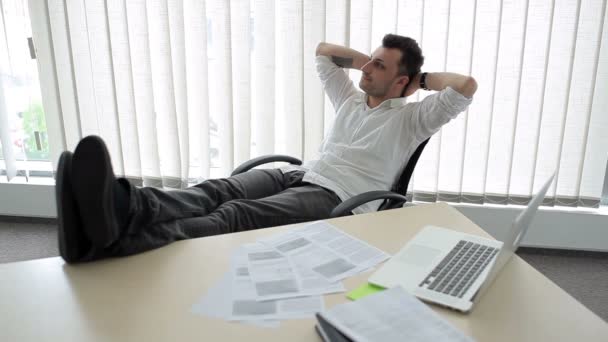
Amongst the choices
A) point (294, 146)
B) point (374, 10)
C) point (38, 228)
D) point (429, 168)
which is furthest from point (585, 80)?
point (38, 228)

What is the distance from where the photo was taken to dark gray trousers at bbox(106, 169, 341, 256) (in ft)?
4.25

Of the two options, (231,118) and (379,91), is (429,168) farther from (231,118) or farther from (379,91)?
(231,118)

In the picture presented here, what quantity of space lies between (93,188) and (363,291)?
710 mm

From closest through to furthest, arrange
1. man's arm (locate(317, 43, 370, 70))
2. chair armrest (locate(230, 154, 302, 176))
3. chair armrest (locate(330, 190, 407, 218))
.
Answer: chair armrest (locate(330, 190, 407, 218)) < chair armrest (locate(230, 154, 302, 176)) < man's arm (locate(317, 43, 370, 70))

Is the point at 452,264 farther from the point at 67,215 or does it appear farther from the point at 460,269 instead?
the point at 67,215

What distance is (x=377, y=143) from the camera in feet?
6.86

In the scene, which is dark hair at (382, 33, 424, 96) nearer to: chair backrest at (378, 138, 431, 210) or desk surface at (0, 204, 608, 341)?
chair backrest at (378, 138, 431, 210)

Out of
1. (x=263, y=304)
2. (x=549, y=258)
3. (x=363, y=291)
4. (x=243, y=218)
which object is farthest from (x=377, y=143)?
(x=549, y=258)

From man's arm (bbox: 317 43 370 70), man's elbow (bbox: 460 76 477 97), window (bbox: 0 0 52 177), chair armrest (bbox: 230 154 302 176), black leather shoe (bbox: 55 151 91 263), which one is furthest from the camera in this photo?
window (bbox: 0 0 52 177)

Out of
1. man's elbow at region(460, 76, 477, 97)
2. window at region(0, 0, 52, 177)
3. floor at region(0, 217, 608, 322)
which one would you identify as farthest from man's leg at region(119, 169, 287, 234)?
window at region(0, 0, 52, 177)

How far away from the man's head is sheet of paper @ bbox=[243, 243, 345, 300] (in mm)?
1169

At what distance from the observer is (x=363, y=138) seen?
2164 mm

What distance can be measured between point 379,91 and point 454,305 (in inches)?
53.3

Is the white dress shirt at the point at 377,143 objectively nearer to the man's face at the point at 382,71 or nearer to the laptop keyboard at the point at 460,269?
the man's face at the point at 382,71
